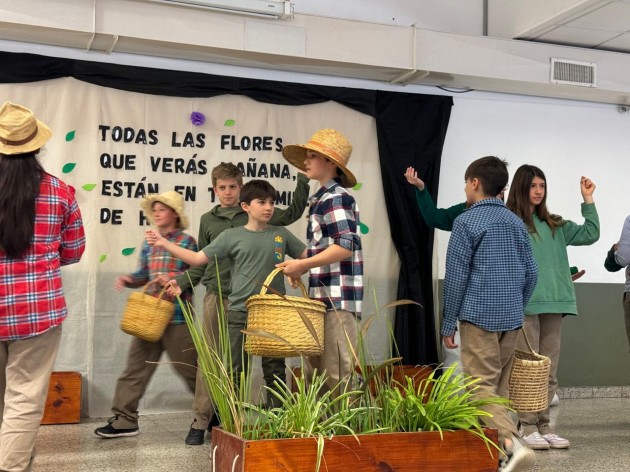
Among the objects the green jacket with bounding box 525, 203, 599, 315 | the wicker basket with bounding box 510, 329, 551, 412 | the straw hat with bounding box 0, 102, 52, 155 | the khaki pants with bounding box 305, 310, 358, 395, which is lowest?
the wicker basket with bounding box 510, 329, 551, 412

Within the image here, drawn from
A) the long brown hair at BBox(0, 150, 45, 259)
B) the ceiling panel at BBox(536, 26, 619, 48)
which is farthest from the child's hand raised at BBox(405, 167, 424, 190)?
the ceiling panel at BBox(536, 26, 619, 48)

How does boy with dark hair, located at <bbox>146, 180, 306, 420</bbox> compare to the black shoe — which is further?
the black shoe

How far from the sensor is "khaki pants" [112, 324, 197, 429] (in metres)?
4.53

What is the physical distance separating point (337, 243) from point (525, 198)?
1.39 m

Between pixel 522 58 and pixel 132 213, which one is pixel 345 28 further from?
pixel 132 213

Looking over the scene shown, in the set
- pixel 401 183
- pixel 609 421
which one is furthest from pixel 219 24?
pixel 609 421

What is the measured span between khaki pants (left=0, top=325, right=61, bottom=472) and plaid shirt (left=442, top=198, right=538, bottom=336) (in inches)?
65.8

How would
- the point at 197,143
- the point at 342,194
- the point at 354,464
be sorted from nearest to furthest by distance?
the point at 354,464 < the point at 342,194 < the point at 197,143

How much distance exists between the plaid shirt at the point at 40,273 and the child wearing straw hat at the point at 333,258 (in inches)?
36.6

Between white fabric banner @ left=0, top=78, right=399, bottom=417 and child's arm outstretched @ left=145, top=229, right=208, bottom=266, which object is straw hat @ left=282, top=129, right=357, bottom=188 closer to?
child's arm outstretched @ left=145, top=229, right=208, bottom=266

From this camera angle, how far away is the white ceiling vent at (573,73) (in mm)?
6855

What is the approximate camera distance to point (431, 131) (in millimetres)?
6781

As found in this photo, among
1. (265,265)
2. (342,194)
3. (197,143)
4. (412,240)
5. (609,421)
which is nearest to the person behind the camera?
(342,194)

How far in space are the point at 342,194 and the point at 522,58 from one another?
142 inches
